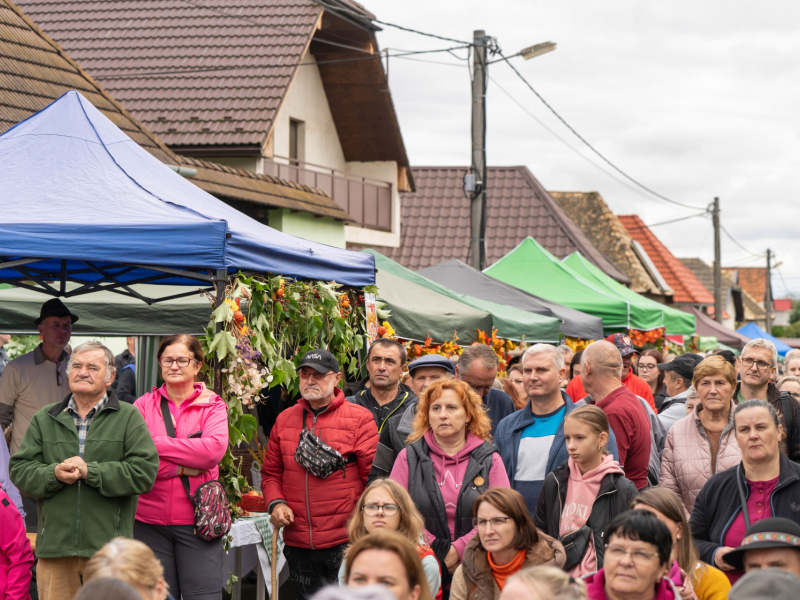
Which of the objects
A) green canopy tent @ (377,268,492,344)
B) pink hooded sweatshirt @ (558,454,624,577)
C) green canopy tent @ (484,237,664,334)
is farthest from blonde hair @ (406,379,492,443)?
green canopy tent @ (484,237,664,334)

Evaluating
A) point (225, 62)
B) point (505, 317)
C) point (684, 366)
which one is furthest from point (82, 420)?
point (225, 62)

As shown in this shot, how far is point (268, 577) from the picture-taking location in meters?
5.99

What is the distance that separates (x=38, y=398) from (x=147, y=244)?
1762 millimetres

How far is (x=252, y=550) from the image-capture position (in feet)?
20.3

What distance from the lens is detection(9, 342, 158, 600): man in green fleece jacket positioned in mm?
4270

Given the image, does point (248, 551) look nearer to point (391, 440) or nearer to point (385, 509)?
point (391, 440)

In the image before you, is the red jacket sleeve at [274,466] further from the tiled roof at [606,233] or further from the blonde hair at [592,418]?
the tiled roof at [606,233]

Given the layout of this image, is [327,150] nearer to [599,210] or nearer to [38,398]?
[38,398]

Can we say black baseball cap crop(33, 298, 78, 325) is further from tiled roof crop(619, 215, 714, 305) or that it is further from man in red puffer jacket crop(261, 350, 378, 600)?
tiled roof crop(619, 215, 714, 305)

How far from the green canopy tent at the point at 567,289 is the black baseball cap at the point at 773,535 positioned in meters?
10.5

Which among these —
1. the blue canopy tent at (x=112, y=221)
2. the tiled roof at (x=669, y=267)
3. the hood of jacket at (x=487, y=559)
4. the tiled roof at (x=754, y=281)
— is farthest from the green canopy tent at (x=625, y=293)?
the tiled roof at (x=754, y=281)

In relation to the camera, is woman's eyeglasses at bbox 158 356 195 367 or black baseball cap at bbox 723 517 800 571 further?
woman's eyeglasses at bbox 158 356 195 367

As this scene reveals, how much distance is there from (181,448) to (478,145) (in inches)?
389

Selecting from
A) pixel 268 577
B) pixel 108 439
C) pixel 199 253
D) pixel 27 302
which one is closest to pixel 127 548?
pixel 108 439
